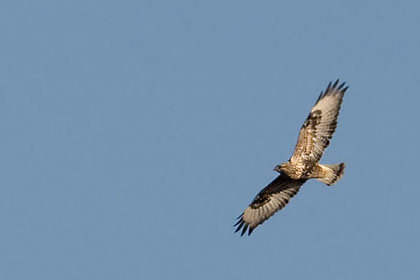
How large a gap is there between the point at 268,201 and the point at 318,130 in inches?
90.6

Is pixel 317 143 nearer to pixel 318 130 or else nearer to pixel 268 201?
pixel 318 130

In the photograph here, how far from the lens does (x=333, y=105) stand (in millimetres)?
20391

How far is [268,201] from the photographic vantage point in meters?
21.7

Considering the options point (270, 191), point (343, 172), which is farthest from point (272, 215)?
point (343, 172)

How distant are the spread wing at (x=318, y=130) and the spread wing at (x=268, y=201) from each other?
34.3 inches

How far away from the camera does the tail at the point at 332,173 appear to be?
20.7 meters

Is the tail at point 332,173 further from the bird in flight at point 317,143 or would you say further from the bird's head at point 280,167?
the bird's head at point 280,167

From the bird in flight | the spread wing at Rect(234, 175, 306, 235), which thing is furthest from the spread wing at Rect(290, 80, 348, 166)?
the spread wing at Rect(234, 175, 306, 235)

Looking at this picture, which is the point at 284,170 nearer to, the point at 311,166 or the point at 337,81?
the point at 311,166

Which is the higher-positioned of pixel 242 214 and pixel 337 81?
pixel 337 81

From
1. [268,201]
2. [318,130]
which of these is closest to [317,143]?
[318,130]

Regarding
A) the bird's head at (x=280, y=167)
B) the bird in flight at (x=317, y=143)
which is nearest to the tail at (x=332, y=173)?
the bird in flight at (x=317, y=143)

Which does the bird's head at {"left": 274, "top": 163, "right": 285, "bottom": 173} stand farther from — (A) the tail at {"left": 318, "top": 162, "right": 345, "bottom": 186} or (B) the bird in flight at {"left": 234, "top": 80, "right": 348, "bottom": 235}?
(A) the tail at {"left": 318, "top": 162, "right": 345, "bottom": 186}

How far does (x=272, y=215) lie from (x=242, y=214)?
0.75m
